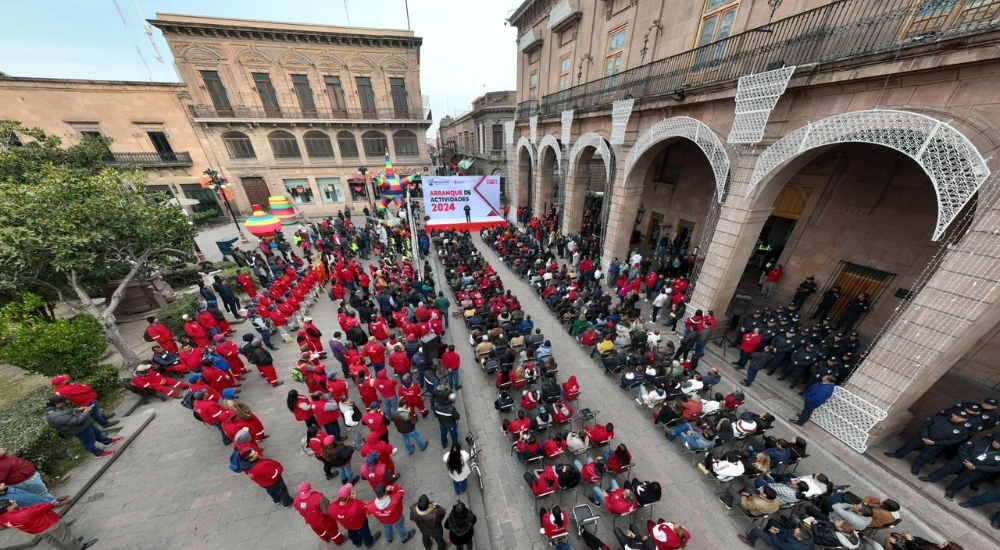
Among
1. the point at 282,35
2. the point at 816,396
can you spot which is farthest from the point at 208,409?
the point at 282,35

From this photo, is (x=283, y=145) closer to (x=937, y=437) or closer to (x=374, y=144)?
(x=374, y=144)

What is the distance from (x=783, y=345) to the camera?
343 inches

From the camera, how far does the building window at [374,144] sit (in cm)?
2803

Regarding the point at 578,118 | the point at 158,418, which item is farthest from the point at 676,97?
the point at 158,418

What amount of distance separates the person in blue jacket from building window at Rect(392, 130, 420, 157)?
30.6m

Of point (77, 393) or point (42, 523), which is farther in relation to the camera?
point (77, 393)

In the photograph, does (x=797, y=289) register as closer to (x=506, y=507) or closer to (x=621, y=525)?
(x=621, y=525)

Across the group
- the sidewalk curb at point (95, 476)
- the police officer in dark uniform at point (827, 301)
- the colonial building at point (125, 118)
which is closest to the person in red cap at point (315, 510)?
the sidewalk curb at point (95, 476)

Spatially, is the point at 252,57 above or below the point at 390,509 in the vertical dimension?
above

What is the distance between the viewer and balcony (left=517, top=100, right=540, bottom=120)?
72.3 feet

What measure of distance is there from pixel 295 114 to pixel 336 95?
3.74 metres

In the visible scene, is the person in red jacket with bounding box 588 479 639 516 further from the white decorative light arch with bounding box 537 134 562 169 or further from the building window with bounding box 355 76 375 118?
the building window with bounding box 355 76 375 118

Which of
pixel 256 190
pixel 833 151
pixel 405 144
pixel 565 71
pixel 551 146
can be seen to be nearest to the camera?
pixel 833 151

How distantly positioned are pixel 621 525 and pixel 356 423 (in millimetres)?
5818
